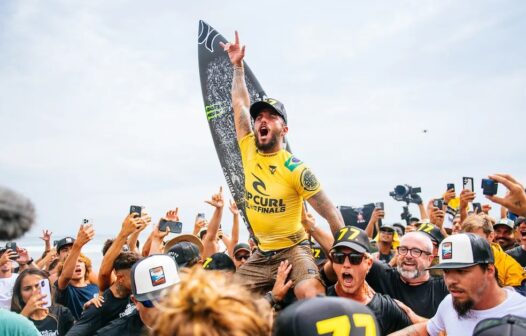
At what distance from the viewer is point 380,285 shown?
4.99m

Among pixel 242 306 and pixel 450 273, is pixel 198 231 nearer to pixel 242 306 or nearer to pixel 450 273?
pixel 450 273

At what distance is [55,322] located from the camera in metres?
5.33

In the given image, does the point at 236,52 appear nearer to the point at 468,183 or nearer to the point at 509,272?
the point at 468,183

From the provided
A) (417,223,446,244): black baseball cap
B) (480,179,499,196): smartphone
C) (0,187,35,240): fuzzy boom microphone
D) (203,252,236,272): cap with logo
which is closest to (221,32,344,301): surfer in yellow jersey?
(203,252,236,272): cap with logo

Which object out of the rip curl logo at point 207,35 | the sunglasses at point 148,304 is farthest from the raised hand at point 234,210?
the sunglasses at point 148,304

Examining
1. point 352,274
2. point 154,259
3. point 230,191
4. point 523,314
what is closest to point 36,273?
point 154,259

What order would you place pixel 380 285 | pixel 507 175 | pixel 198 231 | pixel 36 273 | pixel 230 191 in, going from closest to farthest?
pixel 507 175 < pixel 380 285 < pixel 36 273 < pixel 230 191 < pixel 198 231

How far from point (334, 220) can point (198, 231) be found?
5787mm

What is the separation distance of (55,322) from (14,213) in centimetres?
382

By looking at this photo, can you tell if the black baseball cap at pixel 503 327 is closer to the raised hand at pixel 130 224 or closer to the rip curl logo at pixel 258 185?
the rip curl logo at pixel 258 185

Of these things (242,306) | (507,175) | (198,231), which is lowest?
(198,231)

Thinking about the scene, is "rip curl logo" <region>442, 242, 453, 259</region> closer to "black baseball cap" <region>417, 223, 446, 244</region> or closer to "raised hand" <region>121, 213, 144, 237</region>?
"black baseball cap" <region>417, 223, 446, 244</region>

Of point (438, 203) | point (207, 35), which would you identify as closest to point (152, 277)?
point (207, 35)

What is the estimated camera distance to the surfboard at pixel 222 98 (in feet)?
25.4
